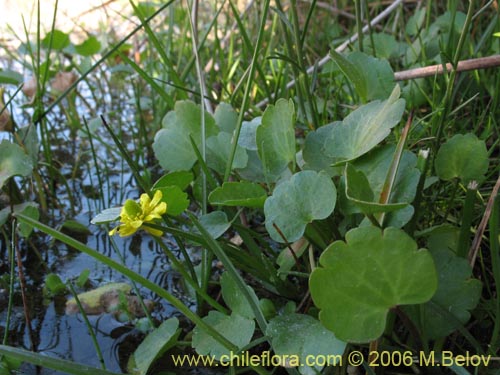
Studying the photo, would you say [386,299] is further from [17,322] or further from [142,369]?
[17,322]

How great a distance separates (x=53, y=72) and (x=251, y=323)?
1.32 metres

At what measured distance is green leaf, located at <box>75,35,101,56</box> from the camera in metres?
1.75

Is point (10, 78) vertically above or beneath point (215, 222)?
above

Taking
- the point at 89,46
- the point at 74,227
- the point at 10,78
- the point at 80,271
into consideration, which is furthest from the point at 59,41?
the point at 80,271

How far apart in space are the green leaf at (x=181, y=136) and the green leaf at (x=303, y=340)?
0.35 m

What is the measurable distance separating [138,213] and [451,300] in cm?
39

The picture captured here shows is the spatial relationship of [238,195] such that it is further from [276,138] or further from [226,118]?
[226,118]

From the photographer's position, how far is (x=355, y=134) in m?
0.72

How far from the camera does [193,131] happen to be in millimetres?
944

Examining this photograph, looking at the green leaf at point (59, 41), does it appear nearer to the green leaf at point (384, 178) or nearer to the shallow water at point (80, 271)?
the shallow water at point (80, 271)

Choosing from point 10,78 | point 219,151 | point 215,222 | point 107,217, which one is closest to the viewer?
point 107,217

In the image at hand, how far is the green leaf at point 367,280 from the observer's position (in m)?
0.54

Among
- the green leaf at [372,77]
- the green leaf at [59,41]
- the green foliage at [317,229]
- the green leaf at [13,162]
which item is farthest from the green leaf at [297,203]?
the green leaf at [59,41]

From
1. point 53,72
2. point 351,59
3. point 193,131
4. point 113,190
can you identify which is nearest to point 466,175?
point 351,59
